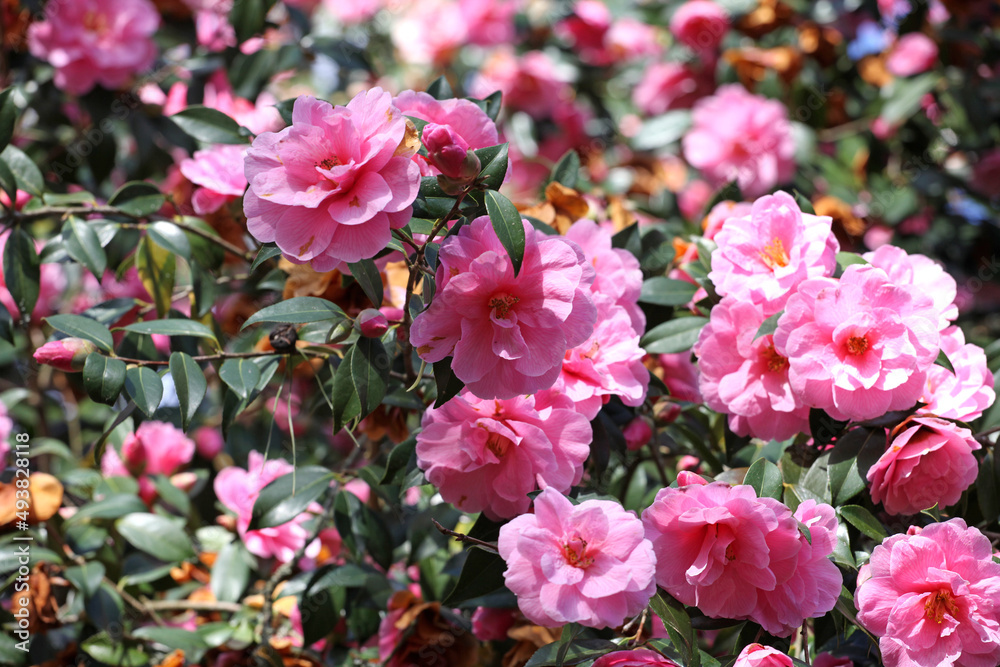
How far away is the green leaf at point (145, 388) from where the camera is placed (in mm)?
814

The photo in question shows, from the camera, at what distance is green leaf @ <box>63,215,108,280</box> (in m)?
1.04

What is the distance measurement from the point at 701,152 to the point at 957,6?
2.32 feet

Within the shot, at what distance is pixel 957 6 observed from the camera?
75.2 inches

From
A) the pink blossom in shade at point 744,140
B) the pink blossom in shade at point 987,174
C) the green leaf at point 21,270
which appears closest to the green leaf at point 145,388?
the green leaf at point 21,270

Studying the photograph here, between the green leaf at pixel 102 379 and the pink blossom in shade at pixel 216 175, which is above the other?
the pink blossom in shade at pixel 216 175

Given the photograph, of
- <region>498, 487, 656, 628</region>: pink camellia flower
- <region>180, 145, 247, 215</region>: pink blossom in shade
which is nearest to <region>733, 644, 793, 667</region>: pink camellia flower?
<region>498, 487, 656, 628</region>: pink camellia flower

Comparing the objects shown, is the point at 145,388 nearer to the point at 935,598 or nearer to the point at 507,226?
the point at 507,226

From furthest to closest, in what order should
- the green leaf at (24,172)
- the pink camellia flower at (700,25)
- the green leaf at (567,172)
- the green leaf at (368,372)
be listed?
the pink camellia flower at (700,25), the green leaf at (567,172), the green leaf at (24,172), the green leaf at (368,372)

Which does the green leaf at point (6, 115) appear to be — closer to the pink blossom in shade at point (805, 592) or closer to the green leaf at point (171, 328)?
the green leaf at point (171, 328)

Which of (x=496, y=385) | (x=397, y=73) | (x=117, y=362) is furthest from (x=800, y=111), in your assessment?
(x=117, y=362)

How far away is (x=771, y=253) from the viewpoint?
0.89 metres

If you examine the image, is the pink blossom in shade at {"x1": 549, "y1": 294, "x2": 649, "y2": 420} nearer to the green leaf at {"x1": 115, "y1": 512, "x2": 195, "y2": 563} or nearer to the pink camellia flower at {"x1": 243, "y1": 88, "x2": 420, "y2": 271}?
A: the pink camellia flower at {"x1": 243, "y1": 88, "x2": 420, "y2": 271}

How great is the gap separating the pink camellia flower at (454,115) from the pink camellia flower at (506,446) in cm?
25

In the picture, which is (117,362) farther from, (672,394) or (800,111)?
(800,111)
